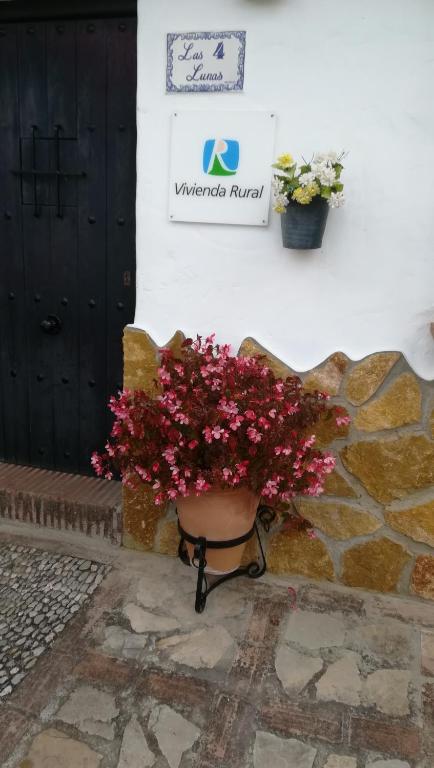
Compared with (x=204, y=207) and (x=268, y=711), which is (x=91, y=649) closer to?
(x=268, y=711)

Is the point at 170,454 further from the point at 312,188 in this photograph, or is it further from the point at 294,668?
the point at 312,188

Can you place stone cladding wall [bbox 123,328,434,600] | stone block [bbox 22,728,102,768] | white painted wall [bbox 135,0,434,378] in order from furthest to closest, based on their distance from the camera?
stone cladding wall [bbox 123,328,434,600]
white painted wall [bbox 135,0,434,378]
stone block [bbox 22,728,102,768]

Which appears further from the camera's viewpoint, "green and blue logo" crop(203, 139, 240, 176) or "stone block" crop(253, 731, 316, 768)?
"green and blue logo" crop(203, 139, 240, 176)

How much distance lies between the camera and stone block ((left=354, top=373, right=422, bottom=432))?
239 centimetres

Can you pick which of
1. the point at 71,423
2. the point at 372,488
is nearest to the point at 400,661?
the point at 372,488

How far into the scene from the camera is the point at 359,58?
2.21 m

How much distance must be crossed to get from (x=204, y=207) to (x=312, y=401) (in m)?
0.87

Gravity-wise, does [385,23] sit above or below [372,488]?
above

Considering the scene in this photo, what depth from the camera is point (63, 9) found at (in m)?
2.60

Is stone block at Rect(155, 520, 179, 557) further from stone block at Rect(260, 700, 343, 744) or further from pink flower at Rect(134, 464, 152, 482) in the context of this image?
stone block at Rect(260, 700, 343, 744)

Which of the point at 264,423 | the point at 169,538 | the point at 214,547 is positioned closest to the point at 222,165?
the point at 264,423

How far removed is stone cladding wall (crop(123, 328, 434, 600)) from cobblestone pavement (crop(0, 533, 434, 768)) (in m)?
0.10

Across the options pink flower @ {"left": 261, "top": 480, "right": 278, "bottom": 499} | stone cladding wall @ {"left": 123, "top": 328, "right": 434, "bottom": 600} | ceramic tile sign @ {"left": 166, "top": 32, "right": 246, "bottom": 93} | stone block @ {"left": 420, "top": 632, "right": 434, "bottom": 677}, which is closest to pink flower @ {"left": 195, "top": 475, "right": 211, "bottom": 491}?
pink flower @ {"left": 261, "top": 480, "right": 278, "bottom": 499}

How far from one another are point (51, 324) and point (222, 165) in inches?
43.8
